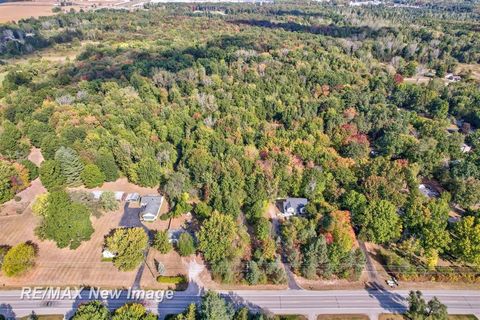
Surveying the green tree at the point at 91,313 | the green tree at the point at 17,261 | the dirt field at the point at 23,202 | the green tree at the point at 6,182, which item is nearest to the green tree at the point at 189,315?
the green tree at the point at 91,313

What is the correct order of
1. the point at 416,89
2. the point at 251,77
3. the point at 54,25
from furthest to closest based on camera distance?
the point at 54,25 < the point at 251,77 < the point at 416,89

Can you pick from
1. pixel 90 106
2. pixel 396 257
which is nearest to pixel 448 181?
pixel 396 257

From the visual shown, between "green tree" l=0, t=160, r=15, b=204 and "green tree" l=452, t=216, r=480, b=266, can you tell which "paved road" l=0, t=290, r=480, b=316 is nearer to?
"green tree" l=452, t=216, r=480, b=266

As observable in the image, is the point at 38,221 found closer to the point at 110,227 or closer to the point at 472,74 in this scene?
the point at 110,227

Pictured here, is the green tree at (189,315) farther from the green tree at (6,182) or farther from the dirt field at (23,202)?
the green tree at (6,182)

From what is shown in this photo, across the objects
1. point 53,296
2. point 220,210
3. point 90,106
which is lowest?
point 53,296

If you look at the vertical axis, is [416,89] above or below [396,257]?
above

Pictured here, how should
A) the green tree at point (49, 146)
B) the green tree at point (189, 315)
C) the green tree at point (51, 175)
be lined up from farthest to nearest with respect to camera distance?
the green tree at point (49, 146)
the green tree at point (51, 175)
the green tree at point (189, 315)
